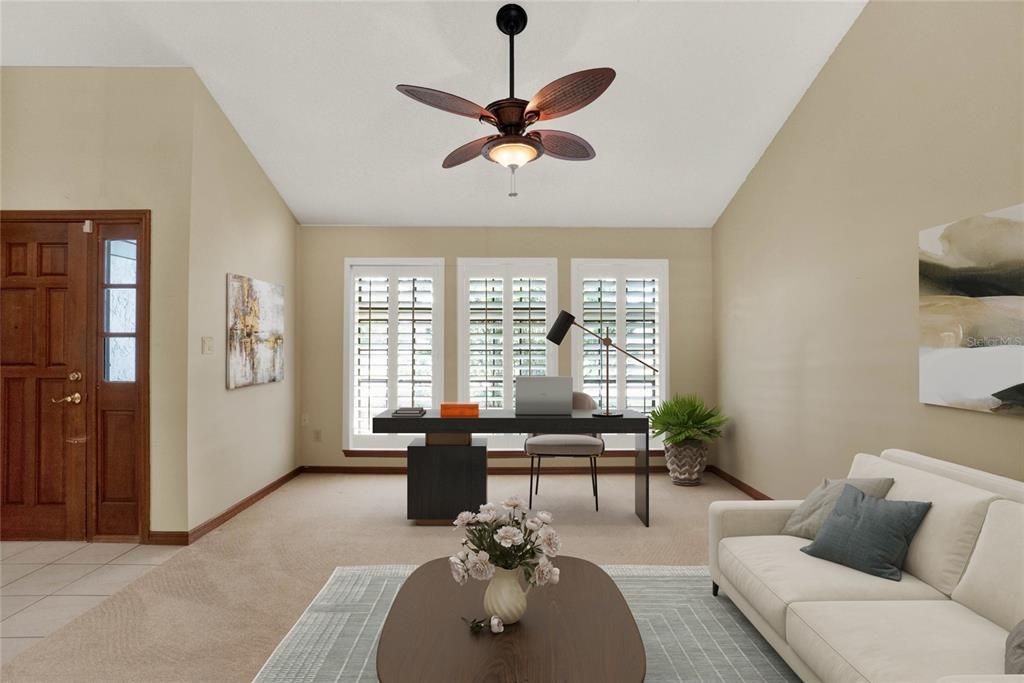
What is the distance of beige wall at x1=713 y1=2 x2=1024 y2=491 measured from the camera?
251cm

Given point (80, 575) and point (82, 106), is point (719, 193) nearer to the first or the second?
point (82, 106)

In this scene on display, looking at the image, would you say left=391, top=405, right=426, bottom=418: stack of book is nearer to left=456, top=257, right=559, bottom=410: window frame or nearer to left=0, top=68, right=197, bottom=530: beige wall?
left=456, top=257, right=559, bottom=410: window frame

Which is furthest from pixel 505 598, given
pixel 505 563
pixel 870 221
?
pixel 870 221

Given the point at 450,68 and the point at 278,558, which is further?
the point at 450,68

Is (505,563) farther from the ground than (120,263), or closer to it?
closer to it

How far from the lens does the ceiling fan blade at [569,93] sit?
2564 millimetres

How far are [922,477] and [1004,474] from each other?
0.37 m

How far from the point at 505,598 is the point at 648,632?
1.10 m

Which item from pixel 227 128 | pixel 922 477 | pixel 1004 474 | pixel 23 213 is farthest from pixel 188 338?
pixel 1004 474

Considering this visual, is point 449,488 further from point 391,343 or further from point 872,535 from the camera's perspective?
point 872,535

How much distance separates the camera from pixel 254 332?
4.85m

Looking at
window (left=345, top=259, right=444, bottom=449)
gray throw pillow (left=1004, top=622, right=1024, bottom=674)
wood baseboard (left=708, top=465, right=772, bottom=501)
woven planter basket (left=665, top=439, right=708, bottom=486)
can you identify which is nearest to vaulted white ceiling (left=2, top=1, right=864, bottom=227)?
window (left=345, top=259, right=444, bottom=449)

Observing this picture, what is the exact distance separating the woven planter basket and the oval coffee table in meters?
3.42

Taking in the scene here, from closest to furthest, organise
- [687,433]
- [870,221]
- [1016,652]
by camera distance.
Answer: [1016,652]
[870,221]
[687,433]
